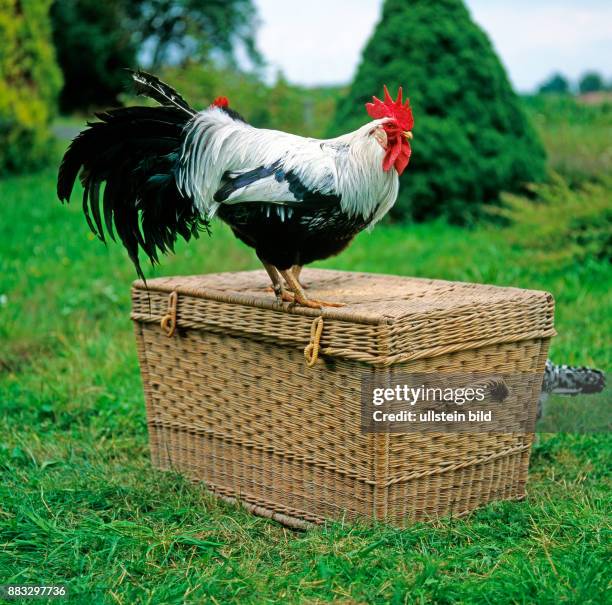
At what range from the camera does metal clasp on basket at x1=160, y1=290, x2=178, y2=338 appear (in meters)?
3.57

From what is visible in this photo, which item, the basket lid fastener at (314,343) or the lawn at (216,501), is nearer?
the lawn at (216,501)

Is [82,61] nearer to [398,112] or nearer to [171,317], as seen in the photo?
[171,317]

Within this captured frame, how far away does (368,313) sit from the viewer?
9.55ft

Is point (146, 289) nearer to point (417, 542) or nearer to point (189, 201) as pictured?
point (189, 201)

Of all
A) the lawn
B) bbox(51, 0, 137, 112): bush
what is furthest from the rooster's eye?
bbox(51, 0, 137, 112): bush

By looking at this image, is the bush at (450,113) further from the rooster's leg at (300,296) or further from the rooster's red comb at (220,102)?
the rooster's leg at (300,296)

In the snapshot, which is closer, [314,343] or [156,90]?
[314,343]

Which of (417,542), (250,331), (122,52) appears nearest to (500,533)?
(417,542)

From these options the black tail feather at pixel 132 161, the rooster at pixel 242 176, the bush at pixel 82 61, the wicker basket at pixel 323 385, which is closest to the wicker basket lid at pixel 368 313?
the wicker basket at pixel 323 385

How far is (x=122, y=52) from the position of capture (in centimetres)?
2522

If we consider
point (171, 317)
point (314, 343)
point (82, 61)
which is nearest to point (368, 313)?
point (314, 343)

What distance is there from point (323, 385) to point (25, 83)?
998cm

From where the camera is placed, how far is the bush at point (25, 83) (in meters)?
11.1

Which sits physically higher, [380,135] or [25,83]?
[25,83]
